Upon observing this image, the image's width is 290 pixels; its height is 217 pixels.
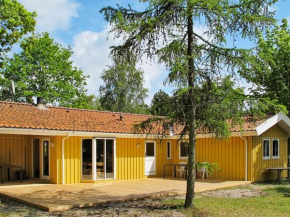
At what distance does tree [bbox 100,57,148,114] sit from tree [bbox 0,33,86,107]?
3980 mm

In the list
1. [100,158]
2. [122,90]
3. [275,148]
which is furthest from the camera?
[122,90]

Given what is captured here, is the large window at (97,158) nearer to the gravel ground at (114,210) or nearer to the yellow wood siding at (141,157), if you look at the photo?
the yellow wood siding at (141,157)

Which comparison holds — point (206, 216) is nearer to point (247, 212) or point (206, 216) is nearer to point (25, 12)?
point (247, 212)

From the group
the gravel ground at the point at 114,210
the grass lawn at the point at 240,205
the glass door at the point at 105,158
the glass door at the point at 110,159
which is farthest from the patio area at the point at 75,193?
the grass lawn at the point at 240,205

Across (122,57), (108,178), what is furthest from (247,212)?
(108,178)

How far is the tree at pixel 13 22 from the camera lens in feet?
32.9

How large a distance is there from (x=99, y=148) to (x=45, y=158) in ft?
8.39

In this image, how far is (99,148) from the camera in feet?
53.3

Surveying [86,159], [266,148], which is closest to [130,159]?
[86,159]

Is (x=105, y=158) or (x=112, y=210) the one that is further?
(x=105, y=158)

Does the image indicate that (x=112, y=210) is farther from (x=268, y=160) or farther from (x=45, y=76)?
(x=45, y=76)

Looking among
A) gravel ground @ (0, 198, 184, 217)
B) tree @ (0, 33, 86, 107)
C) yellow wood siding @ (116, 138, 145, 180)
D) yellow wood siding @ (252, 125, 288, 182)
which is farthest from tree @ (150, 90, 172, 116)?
tree @ (0, 33, 86, 107)

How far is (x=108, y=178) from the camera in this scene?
1648 cm

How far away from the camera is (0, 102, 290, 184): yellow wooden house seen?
49.7 ft
